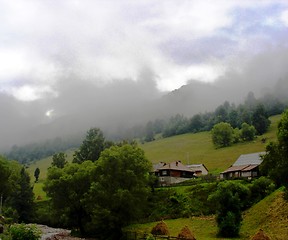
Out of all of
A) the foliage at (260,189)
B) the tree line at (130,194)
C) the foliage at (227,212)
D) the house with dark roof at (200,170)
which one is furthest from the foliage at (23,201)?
the foliage at (227,212)

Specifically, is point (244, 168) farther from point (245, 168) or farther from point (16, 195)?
point (16, 195)

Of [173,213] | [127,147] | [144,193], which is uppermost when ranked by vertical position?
[127,147]

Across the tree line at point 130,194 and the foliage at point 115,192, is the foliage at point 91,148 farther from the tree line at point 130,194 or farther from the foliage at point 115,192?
the foliage at point 115,192

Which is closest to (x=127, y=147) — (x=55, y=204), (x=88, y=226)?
(x=88, y=226)

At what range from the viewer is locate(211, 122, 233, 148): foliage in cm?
18138

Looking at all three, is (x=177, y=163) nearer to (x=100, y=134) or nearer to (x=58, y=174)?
(x=100, y=134)

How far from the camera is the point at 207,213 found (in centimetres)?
7912

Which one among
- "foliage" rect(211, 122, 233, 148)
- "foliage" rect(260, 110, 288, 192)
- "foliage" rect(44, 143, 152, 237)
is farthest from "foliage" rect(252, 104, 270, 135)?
"foliage" rect(260, 110, 288, 192)

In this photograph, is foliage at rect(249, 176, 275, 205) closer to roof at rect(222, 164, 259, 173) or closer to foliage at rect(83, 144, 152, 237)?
foliage at rect(83, 144, 152, 237)

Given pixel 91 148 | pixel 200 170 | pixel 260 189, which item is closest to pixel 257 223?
pixel 260 189

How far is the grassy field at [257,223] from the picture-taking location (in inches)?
2126

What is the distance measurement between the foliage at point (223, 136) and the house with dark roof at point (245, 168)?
58598 millimetres

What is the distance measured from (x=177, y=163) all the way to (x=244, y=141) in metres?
59.2

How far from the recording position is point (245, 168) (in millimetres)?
111812
